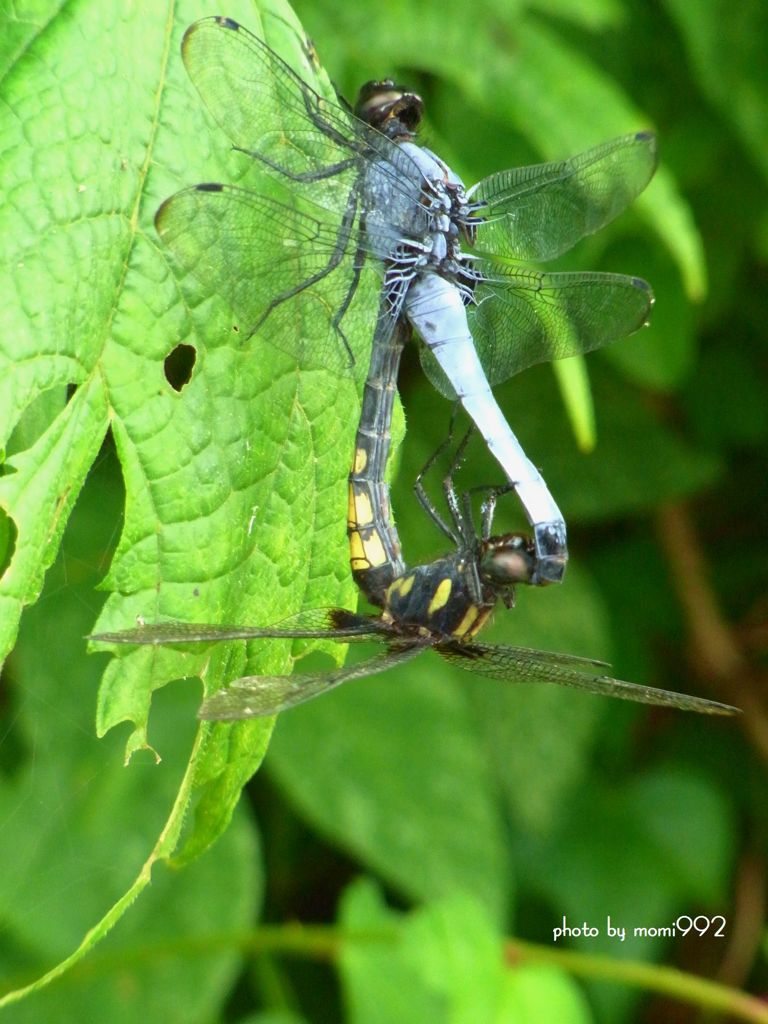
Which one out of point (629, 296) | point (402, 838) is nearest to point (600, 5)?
point (629, 296)

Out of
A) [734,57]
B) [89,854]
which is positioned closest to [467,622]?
[89,854]

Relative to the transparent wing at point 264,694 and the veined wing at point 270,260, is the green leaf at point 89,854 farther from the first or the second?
the transparent wing at point 264,694

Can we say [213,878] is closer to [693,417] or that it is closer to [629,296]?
[629,296]

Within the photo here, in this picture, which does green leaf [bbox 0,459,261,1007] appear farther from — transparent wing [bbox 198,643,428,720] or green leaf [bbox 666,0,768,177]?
green leaf [bbox 666,0,768,177]

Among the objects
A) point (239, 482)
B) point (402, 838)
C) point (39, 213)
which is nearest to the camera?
point (39, 213)

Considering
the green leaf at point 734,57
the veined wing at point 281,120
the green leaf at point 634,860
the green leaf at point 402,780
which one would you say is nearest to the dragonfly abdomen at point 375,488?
the veined wing at point 281,120

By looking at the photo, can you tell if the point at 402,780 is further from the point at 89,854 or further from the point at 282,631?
the point at 282,631
